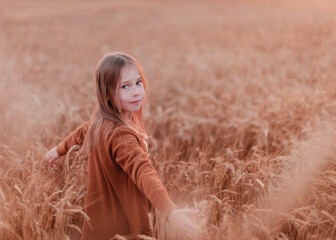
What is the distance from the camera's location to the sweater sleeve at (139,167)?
4.85ft

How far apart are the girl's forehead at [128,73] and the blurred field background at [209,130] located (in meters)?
0.72

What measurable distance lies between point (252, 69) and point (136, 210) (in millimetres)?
5054

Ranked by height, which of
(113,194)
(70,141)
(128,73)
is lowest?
(113,194)

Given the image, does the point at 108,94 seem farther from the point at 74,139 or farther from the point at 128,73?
the point at 74,139

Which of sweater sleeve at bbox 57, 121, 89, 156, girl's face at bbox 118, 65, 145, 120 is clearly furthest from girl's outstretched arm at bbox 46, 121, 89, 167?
girl's face at bbox 118, 65, 145, 120

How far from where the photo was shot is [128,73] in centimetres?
187

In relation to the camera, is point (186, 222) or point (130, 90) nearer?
point (186, 222)

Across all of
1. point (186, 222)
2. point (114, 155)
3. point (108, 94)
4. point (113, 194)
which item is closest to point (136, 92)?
point (108, 94)

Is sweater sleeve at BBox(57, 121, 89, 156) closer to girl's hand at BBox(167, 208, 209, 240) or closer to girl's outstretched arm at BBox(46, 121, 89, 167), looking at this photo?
girl's outstretched arm at BBox(46, 121, 89, 167)

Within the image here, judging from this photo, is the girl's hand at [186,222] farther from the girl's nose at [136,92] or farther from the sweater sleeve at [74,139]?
the sweater sleeve at [74,139]

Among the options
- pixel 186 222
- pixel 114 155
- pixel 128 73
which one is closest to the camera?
pixel 186 222

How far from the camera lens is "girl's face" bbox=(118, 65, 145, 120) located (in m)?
1.87

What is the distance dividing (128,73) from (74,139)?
26.4 inches

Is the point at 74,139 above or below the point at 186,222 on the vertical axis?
above
